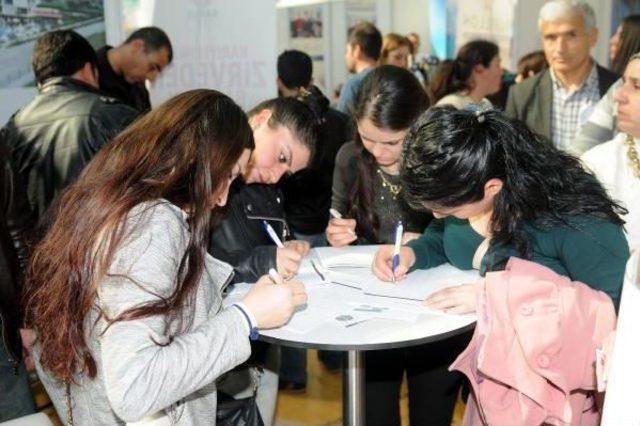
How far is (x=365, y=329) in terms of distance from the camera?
4.86ft

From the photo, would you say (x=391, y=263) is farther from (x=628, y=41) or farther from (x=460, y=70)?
(x=628, y=41)

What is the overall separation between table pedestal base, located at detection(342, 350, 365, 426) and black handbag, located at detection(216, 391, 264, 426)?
0.89 ft

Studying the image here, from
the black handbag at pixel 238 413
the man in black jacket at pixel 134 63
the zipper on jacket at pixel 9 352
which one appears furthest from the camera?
the man in black jacket at pixel 134 63

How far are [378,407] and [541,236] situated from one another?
2.84 ft

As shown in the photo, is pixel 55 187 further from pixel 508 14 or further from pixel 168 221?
pixel 508 14

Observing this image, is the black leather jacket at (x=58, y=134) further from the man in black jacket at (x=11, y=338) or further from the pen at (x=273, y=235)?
the pen at (x=273, y=235)

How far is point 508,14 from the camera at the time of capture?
20.4 ft

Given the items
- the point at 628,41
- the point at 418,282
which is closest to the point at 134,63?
the point at 418,282

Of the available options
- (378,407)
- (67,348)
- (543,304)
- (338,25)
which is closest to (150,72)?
(378,407)

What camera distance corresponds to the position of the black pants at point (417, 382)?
2.02 m

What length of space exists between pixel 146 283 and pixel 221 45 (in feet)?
7.49

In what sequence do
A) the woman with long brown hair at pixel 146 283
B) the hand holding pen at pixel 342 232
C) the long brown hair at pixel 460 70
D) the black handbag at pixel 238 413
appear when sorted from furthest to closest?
1. the long brown hair at pixel 460 70
2. the hand holding pen at pixel 342 232
3. the black handbag at pixel 238 413
4. the woman with long brown hair at pixel 146 283

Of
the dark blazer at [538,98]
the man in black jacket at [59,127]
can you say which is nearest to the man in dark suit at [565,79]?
the dark blazer at [538,98]

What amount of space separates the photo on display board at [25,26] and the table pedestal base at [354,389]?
2401 millimetres
